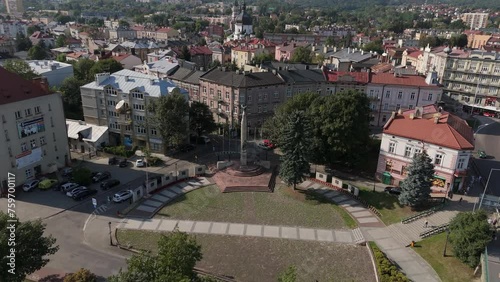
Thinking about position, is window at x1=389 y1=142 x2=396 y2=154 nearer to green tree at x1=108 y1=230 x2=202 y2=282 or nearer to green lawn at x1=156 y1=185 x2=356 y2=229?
green lawn at x1=156 y1=185 x2=356 y2=229

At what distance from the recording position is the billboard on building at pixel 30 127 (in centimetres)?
4988

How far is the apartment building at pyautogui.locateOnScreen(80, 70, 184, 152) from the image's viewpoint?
63.2 m

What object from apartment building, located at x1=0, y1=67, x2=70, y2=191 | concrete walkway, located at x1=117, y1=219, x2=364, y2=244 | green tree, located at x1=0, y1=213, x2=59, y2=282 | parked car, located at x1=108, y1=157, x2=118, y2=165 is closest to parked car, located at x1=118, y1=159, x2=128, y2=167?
parked car, located at x1=108, y1=157, x2=118, y2=165

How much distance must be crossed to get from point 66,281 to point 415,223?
37800mm

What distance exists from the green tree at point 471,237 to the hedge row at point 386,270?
6.50m

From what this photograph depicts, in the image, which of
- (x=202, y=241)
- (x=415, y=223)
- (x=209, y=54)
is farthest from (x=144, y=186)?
(x=209, y=54)

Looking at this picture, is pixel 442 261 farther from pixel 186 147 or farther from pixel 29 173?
pixel 29 173

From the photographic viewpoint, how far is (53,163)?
55.2 meters

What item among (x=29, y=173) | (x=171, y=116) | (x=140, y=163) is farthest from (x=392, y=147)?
(x=29, y=173)

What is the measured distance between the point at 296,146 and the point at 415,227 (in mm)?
17577

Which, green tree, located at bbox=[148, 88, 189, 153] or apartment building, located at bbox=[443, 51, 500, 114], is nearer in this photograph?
green tree, located at bbox=[148, 88, 189, 153]

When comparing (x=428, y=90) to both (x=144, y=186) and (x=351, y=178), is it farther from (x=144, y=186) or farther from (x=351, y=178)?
(x=144, y=186)

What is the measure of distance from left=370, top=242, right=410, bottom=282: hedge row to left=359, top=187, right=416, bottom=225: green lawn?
8.95 meters

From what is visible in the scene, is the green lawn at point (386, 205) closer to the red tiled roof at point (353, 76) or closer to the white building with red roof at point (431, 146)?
the white building with red roof at point (431, 146)
